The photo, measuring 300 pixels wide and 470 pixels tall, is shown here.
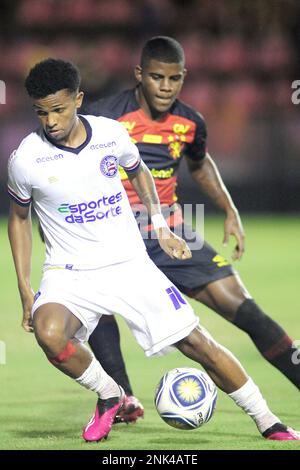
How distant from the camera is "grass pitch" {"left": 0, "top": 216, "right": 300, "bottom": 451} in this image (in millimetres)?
5402

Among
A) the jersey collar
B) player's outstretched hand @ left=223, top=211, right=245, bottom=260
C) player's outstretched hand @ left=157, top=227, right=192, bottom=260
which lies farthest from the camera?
player's outstretched hand @ left=223, top=211, right=245, bottom=260

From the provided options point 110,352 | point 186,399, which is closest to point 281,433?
point 186,399

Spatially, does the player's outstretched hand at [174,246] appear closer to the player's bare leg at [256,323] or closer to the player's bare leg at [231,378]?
the player's bare leg at [231,378]

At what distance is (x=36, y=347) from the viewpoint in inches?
348

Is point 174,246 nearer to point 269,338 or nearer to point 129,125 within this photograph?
point 269,338

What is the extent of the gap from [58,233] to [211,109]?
13.0 m

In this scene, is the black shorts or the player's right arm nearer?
the player's right arm

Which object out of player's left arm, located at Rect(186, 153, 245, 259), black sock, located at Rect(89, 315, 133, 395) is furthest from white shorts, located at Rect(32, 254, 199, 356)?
player's left arm, located at Rect(186, 153, 245, 259)

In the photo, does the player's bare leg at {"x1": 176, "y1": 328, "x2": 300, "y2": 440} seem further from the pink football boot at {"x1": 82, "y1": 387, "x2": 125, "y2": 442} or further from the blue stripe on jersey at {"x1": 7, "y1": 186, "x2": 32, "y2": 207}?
the blue stripe on jersey at {"x1": 7, "y1": 186, "x2": 32, "y2": 207}

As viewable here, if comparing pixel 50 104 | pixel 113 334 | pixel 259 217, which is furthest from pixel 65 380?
pixel 259 217

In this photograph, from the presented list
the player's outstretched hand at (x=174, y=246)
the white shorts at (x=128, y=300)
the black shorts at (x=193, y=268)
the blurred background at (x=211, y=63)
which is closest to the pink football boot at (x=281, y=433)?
the white shorts at (x=128, y=300)

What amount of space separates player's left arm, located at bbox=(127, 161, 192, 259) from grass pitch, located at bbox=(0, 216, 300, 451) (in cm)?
97

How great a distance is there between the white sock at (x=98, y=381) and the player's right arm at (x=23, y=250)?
1.18 feet
